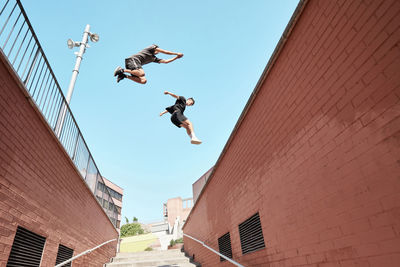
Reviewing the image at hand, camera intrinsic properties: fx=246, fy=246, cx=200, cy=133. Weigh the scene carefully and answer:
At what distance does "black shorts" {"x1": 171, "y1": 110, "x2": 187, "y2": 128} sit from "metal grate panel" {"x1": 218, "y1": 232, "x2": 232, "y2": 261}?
2763 mm

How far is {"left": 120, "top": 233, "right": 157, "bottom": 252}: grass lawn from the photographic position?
72.0 feet

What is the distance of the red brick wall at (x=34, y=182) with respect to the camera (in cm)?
300

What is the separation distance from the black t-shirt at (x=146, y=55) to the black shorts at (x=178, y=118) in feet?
4.15

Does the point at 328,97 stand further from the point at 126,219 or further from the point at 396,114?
the point at 126,219

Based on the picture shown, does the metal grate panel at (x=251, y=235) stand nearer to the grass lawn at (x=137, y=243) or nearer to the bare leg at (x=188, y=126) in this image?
the bare leg at (x=188, y=126)

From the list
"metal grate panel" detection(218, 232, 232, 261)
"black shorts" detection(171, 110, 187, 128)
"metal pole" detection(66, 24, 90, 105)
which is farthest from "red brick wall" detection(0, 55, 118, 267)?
"metal grate panel" detection(218, 232, 232, 261)

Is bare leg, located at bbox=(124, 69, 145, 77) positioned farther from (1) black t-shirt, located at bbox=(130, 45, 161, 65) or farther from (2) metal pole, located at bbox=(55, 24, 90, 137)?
(2) metal pole, located at bbox=(55, 24, 90, 137)

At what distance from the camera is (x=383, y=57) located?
1.85 meters

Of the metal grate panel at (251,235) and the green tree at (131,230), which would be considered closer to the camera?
the metal grate panel at (251,235)

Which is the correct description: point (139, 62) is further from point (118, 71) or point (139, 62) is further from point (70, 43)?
point (70, 43)

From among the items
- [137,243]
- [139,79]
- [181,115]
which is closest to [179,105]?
[181,115]

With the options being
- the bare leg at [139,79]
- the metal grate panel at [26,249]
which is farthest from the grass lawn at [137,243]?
the bare leg at [139,79]

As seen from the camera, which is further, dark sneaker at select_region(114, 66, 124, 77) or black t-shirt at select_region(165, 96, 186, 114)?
black t-shirt at select_region(165, 96, 186, 114)

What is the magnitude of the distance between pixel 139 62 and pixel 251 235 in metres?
3.86
